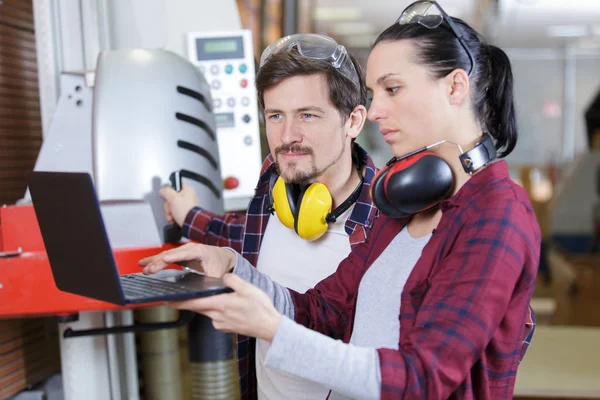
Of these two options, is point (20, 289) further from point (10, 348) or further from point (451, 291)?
point (451, 291)

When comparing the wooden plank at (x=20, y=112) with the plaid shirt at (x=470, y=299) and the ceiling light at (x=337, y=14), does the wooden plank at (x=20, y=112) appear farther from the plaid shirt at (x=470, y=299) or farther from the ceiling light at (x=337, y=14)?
the ceiling light at (x=337, y=14)

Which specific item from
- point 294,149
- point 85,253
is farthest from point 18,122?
point 85,253

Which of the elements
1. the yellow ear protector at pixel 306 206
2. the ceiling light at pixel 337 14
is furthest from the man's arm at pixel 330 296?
the ceiling light at pixel 337 14

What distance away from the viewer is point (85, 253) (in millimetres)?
1126

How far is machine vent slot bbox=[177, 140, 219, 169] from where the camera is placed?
1.80 m

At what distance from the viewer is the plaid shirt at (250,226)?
1.54m

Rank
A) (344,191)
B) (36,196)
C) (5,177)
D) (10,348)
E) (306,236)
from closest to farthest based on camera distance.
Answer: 1. (36,196)
2. (306,236)
3. (344,191)
4. (10,348)
5. (5,177)

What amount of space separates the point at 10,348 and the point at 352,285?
3.21 ft

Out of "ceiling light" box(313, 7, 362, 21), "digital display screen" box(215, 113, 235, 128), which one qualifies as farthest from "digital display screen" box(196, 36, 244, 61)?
"ceiling light" box(313, 7, 362, 21)

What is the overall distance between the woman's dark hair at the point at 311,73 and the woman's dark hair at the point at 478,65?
14.2 inches

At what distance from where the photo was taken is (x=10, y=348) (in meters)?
1.80

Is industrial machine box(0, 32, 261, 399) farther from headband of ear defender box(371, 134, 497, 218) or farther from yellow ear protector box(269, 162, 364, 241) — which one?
headband of ear defender box(371, 134, 497, 218)

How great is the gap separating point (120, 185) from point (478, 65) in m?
0.92

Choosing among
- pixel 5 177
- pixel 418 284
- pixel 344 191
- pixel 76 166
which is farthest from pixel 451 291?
pixel 5 177
